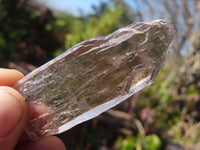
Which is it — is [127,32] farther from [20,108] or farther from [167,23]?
[20,108]

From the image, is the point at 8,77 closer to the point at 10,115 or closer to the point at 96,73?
the point at 10,115

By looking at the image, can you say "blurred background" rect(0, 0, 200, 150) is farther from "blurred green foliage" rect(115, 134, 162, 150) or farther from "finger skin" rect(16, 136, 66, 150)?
"finger skin" rect(16, 136, 66, 150)

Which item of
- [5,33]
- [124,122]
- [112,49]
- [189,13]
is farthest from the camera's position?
[189,13]

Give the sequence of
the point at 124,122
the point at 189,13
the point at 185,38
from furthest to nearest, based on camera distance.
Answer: the point at 185,38 → the point at 189,13 → the point at 124,122

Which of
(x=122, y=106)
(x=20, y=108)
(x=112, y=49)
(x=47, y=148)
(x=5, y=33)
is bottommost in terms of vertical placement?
(x=122, y=106)

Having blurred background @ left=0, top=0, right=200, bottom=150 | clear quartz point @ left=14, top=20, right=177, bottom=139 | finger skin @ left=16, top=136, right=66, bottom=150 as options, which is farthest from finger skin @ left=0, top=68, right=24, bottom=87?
blurred background @ left=0, top=0, right=200, bottom=150

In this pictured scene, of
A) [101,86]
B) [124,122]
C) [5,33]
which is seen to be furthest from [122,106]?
[101,86]
